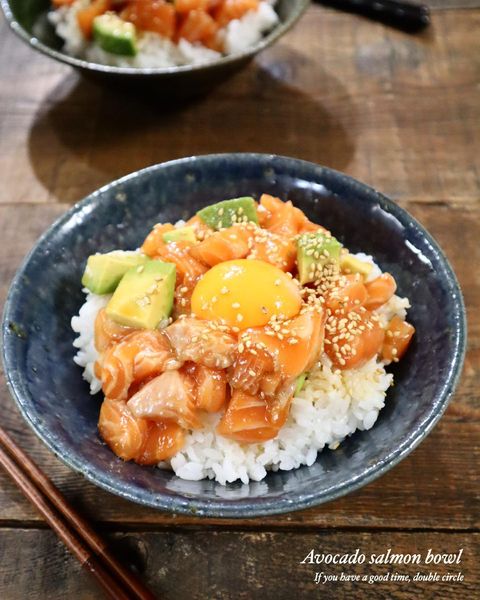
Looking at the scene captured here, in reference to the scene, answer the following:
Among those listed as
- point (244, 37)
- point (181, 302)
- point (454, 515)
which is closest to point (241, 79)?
point (244, 37)

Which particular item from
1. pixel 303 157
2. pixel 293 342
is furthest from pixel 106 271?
pixel 303 157

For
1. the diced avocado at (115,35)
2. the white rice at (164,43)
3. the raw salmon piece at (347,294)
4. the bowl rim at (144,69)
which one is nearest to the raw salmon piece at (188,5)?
the white rice at (164,43)

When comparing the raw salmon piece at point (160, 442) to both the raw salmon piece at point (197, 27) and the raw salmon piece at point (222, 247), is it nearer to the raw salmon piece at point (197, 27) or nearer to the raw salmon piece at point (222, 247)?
the raw salmon piece at point (222, 247)

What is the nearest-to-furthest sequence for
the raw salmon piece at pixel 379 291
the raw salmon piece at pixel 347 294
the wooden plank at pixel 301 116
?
the raw salmon piece at pixel 347 294 < the raw salmon piece at pixel 379 291 < the wooden plank at pixel 301 116

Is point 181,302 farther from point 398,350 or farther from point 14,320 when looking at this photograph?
point 398,350

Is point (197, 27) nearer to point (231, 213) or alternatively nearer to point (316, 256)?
point (231, 213)

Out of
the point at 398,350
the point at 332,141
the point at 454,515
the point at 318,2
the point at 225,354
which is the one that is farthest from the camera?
the point at 318,2
